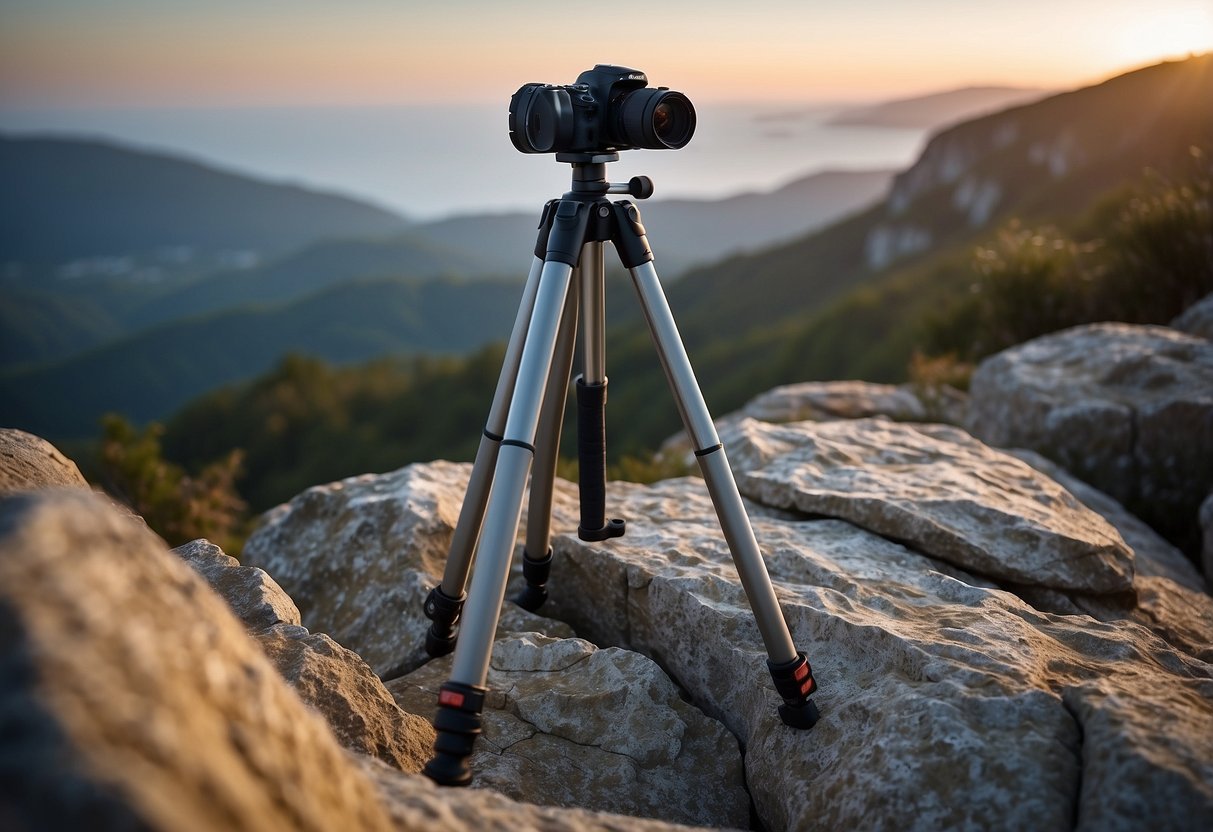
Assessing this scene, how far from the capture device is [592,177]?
395cm

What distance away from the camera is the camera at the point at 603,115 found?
3764mm

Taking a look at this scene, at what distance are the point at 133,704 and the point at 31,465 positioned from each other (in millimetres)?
2757

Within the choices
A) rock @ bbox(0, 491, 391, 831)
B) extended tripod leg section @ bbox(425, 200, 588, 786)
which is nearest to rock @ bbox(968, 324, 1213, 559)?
extended tripod leg section @ bbox(425, 200, 588, 786)

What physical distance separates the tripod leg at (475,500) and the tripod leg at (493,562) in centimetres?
31

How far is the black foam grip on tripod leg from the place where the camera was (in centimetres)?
452

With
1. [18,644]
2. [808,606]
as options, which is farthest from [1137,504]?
[18,644]

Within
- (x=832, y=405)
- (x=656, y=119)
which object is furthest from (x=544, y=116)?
(x=832, y=405)

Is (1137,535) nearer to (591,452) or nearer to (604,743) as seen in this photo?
(591,452)

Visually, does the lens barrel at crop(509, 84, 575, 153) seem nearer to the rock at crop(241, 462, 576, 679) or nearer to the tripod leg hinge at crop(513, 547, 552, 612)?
the tripod leg hinge at crop(513, 547, 552, 612)

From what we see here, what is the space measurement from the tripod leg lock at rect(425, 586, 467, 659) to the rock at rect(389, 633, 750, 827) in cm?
21

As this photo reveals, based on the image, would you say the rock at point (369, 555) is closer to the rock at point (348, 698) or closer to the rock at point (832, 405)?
the rock at point (348, 698)

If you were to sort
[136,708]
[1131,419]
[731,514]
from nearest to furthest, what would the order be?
[136,708] < [731,514] < [1131,419]

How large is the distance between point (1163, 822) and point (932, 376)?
877cm

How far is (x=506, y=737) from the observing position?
3990 millimetres
